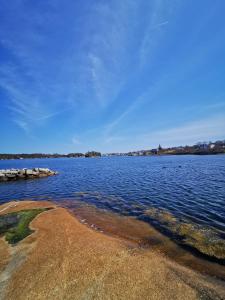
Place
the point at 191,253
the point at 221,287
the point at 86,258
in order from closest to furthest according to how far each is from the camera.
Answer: the point at 221,287
the point at 86,258
the point at 191,253

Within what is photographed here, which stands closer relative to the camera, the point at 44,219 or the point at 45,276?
the point at 45,276

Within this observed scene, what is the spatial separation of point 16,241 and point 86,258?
5.19 meters

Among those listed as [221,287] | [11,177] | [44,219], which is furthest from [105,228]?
→ [11,177]

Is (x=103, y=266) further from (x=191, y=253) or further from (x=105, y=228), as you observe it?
(x=105, y=228)

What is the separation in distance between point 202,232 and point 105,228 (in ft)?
22.0

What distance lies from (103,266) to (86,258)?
3.97 feet

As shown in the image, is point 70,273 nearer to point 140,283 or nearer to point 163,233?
point 140,283

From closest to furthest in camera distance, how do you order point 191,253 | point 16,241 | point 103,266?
point 103,266 → point 191,253 → point 16,241

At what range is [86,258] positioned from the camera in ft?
34.1

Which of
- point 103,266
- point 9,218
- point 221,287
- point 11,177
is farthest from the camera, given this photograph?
point 11,177

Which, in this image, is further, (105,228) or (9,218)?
(9,218)

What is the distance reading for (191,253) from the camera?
11.4m

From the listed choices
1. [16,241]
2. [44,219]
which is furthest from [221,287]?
[44,219]

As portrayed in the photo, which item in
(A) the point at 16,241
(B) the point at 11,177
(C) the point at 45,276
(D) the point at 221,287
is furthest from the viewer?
(B) the point at 11,177
